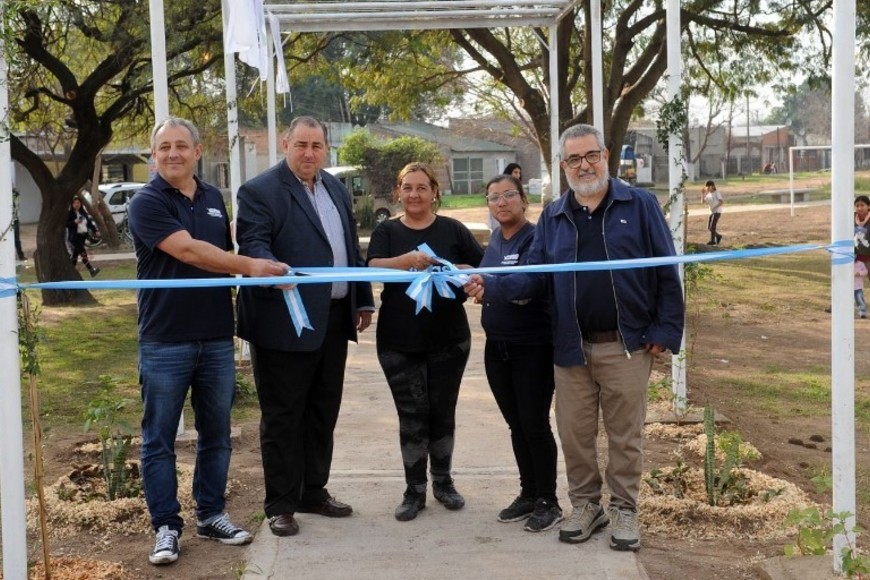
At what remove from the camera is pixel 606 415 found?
515 centimetres

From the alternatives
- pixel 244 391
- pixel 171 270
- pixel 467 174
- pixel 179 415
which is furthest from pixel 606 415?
pixel 467 174

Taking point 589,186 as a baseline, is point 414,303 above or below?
below

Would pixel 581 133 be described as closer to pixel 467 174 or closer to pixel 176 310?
pixel 176 310

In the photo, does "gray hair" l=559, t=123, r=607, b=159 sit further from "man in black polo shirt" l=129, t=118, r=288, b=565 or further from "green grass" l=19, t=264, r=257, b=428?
"green grass" l=19, t=264, r=257, b=428

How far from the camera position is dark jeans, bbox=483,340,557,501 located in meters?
5.36

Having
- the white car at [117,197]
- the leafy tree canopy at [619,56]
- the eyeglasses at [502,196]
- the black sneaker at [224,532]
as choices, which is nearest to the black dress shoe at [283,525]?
the black sneaker at [224,532]

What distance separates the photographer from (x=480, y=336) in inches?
496

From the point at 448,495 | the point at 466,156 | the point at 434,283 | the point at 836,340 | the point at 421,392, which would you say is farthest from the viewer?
the point at 466,156

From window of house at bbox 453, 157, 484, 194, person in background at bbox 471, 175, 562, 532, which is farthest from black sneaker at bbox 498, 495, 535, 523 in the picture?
window of house at bbox 453, 157, 484, 194

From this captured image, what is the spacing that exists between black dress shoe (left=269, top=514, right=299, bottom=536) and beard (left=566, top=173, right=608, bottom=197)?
213 cm

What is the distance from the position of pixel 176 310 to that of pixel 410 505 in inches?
63.3

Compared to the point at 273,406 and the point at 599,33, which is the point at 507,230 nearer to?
the point at 273,406

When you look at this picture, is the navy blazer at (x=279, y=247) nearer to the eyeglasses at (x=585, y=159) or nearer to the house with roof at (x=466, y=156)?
the eyeglasses at (x=585, y=159)

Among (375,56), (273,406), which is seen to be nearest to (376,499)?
(273,406)
